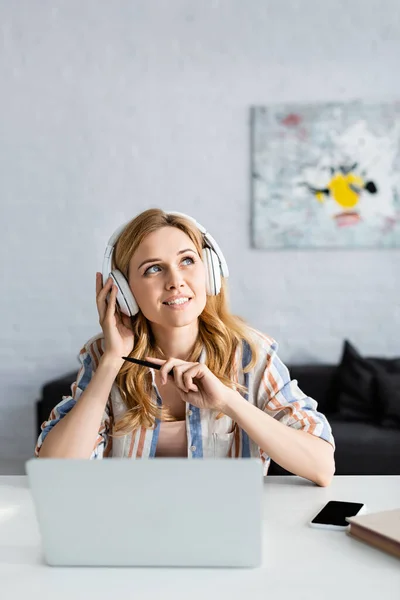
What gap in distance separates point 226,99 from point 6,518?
2845 mm

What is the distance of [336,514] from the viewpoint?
3.92ft

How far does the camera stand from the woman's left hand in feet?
4.64

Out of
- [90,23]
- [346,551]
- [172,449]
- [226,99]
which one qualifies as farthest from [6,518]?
[90,23]

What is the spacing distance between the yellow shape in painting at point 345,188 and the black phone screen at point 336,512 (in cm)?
250

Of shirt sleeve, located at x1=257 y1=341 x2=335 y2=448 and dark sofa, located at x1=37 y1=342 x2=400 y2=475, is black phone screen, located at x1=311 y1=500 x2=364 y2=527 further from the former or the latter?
dark sofa, located at x1=37 y1=342 x2=400 y2=475

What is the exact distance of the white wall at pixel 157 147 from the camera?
3605mm

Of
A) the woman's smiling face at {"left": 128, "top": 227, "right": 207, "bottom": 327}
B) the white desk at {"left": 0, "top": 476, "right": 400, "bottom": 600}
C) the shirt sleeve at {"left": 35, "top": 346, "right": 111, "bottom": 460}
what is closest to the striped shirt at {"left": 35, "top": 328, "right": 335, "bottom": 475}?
the shirt sleeve at {"left": 35, "top": 346, "right": 111, "bottom": 460}

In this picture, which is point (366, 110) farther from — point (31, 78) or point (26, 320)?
point (26, 320)

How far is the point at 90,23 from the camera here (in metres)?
3.71

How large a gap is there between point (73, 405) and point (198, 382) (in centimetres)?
33

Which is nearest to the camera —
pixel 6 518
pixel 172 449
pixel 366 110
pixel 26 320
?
pixel 6 518

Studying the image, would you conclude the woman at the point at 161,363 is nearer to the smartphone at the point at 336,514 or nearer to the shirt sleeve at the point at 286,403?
the shirt sleeve at the point at 286,403

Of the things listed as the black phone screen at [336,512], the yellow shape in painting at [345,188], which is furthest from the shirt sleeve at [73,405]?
the yellow shape in painting at [345,188]

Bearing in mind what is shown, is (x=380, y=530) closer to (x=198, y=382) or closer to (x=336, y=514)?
(x=336, y=514)
